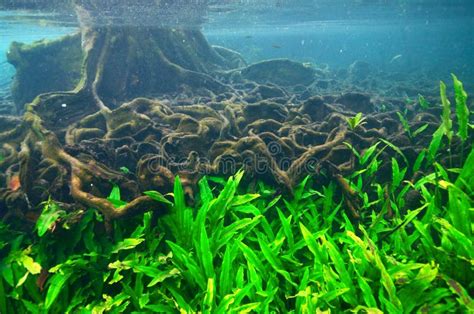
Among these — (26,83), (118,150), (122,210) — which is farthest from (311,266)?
(26,83)

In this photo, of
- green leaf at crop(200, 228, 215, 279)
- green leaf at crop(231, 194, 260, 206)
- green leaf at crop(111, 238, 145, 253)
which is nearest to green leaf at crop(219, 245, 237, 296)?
green leaf at crop(200, 228, 215, 279)

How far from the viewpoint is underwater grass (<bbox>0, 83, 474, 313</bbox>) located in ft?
10.3

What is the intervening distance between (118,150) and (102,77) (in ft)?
21.6

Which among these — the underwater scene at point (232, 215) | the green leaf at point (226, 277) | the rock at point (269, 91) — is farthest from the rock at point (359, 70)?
the green leaf at point (226, 277)

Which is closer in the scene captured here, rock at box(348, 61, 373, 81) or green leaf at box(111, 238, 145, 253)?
green leaf at box(111, 238, 145, 253)

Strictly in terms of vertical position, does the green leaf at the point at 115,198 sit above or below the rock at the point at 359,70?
above

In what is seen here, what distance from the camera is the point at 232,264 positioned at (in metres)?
3.78

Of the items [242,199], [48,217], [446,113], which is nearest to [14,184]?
[48,217]

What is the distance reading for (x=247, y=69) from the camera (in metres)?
17.5

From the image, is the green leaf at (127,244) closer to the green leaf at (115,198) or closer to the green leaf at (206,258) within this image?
the green leaf at (115,198)

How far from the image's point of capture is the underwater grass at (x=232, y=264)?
3.14 meters

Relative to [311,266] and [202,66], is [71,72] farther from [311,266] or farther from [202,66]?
[311,266]

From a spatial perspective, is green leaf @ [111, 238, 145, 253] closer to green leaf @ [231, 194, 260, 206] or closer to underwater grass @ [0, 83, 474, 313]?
underwater grass @ [0, 83, 474, 313]

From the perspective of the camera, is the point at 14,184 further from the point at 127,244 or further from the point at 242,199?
the point at 242,199
